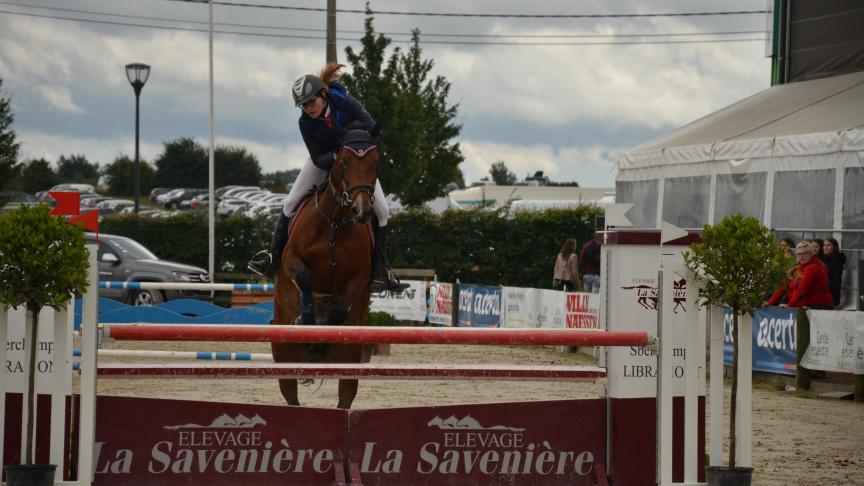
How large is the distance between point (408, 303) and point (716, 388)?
622 inches

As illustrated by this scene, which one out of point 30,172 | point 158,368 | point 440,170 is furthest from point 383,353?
Result: point 30,172

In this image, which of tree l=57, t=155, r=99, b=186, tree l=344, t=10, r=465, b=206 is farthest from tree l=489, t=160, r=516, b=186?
tree l=344, t=10, r=465, b=206

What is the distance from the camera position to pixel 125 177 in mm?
82375

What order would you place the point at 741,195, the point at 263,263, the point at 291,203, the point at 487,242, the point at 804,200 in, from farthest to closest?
the point at 487,242, the point at 741,195, the point at 804,200, the point at 263,263, the point at 291,203

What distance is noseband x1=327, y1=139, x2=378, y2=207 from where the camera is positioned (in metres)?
6.80

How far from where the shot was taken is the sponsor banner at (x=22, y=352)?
512 cm

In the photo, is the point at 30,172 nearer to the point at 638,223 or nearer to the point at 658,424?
the point at 638,223

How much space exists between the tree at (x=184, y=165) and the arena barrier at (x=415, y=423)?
7531cm

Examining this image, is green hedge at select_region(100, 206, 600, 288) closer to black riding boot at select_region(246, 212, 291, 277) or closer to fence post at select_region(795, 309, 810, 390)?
fence post at select_region(795, 309, 810, 390)

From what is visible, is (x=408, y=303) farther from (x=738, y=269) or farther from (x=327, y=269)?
(x=738, y=269)

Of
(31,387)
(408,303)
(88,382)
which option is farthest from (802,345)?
(408,303)

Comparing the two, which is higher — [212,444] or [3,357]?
[3,357]

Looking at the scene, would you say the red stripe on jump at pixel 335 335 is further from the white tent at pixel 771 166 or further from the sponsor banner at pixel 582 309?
the sponsor banner at pixel 582 309

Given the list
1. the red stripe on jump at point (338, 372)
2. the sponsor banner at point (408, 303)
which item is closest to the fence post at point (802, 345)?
the red stripe on jump at point (338, 372)
